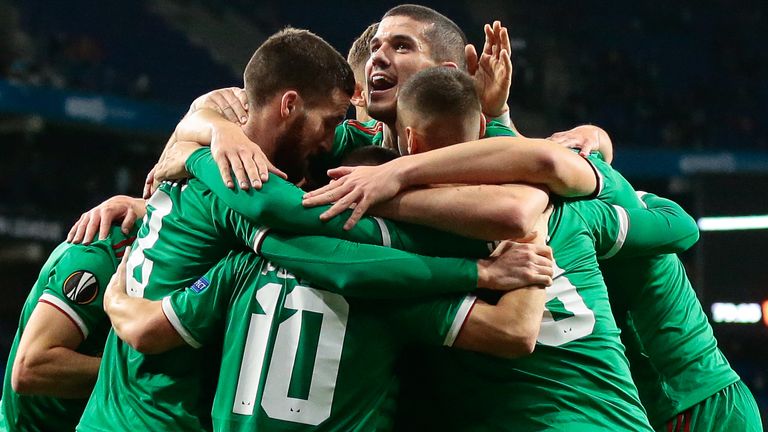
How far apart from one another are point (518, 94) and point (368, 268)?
53.0 feet

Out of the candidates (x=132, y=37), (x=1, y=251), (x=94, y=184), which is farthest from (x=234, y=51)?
(x=1, y=251)

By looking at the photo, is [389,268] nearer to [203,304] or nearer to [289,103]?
[203,304]

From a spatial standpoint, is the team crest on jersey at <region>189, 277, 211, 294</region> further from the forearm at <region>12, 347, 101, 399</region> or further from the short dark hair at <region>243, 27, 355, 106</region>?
the forearm at <region>12, 347, 101, 399</region>

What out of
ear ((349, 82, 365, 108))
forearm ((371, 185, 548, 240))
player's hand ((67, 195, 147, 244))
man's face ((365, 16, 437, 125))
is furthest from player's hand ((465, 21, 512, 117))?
player's hand ((67, 195, 147, 244))

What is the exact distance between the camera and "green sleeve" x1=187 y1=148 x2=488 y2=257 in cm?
296

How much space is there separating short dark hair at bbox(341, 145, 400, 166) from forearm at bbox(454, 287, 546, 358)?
616 millimetres

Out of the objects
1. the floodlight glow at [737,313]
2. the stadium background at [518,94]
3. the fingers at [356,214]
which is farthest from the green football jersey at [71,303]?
the floodlight glow at [737,313]

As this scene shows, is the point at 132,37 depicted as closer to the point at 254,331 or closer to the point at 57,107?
the point at 57,107

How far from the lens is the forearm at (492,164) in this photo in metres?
2.97

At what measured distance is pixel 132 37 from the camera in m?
16.8

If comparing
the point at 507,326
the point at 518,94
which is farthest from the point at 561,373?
the point at 518,94

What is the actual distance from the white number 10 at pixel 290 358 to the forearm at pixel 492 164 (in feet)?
1.51

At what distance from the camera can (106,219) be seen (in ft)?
12.7

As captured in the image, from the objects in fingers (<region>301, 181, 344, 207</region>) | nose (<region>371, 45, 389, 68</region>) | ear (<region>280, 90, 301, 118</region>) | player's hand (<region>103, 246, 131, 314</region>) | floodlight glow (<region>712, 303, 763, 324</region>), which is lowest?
player's hand (<region>103, 246, 131, 314</region>)
